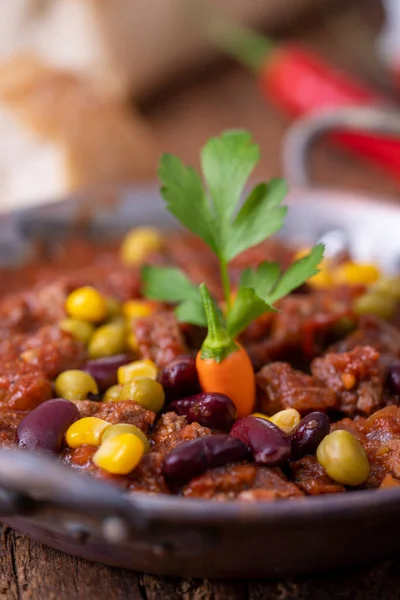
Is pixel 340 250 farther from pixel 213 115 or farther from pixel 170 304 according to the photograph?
pixel 213 115

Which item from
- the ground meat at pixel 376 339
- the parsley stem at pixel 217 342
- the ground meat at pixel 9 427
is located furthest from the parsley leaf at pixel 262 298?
the ground meat at pixel 9 427

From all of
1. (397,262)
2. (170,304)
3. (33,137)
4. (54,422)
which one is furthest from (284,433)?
(33,137)

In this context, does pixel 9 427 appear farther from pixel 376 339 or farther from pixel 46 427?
pixel 376 339

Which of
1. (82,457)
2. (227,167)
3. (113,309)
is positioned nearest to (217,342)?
(82,457)

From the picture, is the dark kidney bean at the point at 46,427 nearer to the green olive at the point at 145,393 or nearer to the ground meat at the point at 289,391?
the green olive at the point at 145,393

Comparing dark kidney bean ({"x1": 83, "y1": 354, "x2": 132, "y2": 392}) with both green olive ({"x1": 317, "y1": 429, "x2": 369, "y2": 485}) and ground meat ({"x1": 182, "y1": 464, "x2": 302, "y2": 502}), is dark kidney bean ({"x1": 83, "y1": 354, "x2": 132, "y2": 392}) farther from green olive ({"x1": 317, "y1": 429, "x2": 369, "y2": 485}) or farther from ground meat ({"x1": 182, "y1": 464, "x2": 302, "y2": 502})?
green olive ({"x1": 317, "y1": 429, "x2": 369, "y2": 485})
